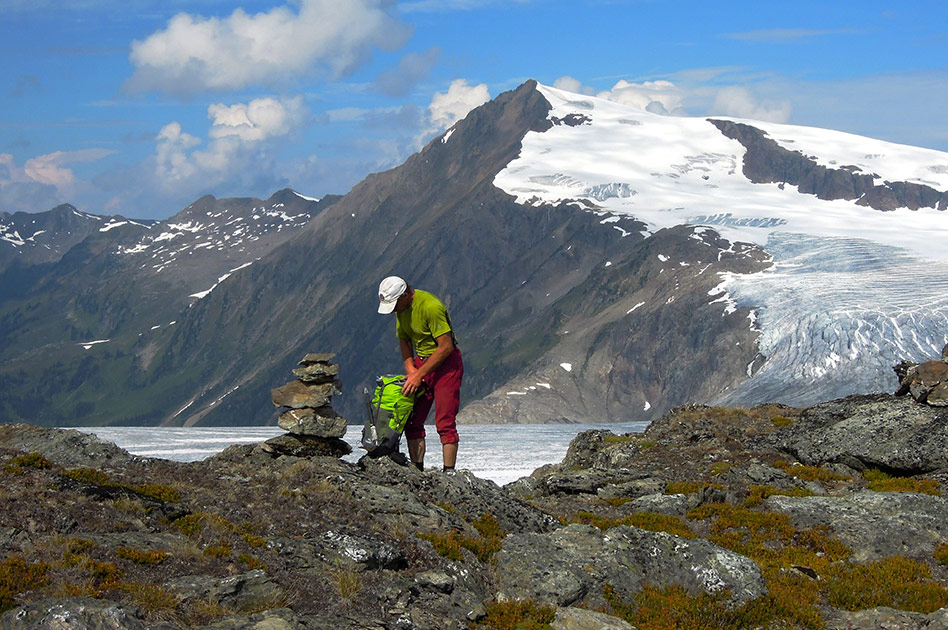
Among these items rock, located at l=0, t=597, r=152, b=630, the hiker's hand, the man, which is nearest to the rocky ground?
rock, located at l=0, t=597, r=152, b=630

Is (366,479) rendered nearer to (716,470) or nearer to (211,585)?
(211,585)

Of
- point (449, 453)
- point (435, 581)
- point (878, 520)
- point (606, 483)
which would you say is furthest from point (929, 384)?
point (435, 581)

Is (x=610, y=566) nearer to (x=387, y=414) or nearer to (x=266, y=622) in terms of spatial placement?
(x=387, y=414)

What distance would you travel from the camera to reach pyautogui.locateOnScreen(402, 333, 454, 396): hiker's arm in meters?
17.5

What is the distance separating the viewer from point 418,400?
18531 mm

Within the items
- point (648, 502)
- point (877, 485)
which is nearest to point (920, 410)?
point (877, 485)

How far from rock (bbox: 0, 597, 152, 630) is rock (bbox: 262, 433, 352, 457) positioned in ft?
35.7

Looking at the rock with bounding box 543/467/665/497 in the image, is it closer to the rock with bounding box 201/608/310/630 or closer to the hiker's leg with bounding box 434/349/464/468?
the hiker's leg with bounding box 434/349/464/468

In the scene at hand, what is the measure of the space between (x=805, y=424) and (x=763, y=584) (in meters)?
19.9

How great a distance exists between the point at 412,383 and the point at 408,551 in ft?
14.2

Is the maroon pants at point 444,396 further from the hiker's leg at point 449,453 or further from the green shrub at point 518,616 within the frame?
the green shrub at point 518,616

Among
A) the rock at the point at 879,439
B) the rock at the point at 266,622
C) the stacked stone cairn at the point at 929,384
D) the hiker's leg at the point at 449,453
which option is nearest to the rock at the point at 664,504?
the hiker's leg at the point at 449,453

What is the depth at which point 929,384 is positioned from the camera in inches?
1142

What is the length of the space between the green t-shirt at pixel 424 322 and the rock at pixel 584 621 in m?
6.80
